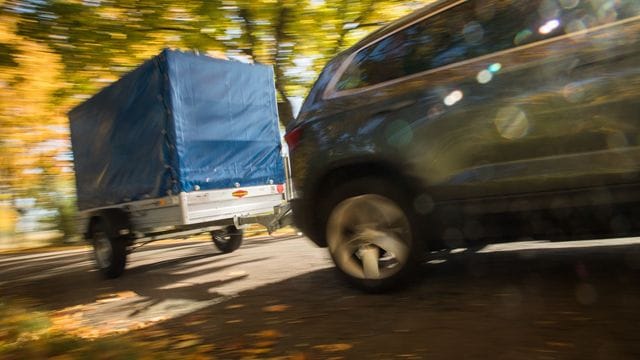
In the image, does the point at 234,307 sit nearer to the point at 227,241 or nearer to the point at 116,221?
the point at 116,221

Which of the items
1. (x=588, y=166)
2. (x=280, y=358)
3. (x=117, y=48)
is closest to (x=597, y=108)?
(x=588, y=166)

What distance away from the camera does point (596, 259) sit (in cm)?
445

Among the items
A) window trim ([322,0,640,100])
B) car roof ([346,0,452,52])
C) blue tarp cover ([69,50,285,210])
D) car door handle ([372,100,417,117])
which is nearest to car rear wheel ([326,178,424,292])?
car door handle ([372,100,417,117])

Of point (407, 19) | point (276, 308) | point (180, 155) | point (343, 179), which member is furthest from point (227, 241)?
point (407, 19)

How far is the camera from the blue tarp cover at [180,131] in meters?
6.72

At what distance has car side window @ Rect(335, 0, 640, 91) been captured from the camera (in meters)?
3.12

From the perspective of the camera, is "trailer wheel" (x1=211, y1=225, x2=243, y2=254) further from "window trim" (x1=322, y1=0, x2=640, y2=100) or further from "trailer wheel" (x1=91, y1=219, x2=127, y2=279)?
"window trim" (x1=322, y1=0, x2=640, y2=100)

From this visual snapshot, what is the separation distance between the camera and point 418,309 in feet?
11.9

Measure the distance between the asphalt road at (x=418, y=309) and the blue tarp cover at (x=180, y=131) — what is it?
4.91 ft

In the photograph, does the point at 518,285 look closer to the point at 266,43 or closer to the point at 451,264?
the point at 451,264

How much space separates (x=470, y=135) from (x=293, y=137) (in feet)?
5.07

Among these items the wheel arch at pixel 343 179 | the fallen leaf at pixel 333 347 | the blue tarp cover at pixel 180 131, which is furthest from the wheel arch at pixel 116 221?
the fallen leaf at pixel 333 347

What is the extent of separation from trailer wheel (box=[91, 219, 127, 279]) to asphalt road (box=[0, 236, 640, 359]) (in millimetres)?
1046

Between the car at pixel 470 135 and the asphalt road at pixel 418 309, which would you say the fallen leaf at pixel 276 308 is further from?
the car at pixel 470 135
